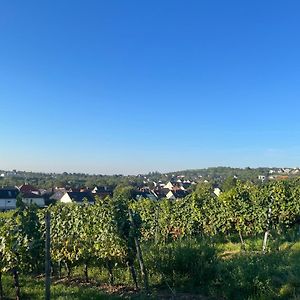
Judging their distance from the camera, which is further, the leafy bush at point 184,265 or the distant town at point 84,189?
the distant town at point 84,189

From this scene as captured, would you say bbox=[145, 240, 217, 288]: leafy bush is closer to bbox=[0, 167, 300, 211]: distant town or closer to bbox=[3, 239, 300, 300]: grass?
bbox=[3, 239, 300, 300]: grass

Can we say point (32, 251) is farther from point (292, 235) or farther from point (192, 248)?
point (292, 235)

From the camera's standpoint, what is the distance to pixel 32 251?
30.8 feet

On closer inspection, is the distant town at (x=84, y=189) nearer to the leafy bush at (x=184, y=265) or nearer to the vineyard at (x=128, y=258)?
the vineyard at (x=128, y=258)

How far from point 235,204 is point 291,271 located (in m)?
8.25

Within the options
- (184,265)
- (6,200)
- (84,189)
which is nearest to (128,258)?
(184,265)

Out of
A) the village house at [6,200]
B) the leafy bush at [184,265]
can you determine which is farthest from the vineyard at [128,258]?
the village house at [6,200]

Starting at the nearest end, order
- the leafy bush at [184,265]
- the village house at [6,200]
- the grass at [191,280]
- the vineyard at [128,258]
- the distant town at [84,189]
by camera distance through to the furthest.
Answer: the grass at [191,280]
the vineyard at [128,258]
the leafy bush at [184,265]
the distant town at [84,189]
the village house at [6,200]

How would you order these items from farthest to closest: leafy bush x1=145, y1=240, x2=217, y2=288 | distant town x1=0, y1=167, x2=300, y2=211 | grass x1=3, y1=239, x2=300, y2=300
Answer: distant town x1=0, y1=167, x2=300, y2=211
leafy bush x1=145, y1=240, x2=217, y2=288
grass x1=3, y1=239, x2=300, y2=300

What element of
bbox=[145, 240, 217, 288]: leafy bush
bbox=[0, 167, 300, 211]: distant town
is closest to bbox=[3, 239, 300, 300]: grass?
bbox=[145, 240, 217, 288]: leafy bush

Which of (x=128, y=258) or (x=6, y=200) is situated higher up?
(x=128, y=258)

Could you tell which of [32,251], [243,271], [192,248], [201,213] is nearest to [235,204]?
[201,213]

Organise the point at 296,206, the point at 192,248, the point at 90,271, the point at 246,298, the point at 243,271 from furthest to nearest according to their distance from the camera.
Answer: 1. the point at 296,206
2. the point at 90,271
3. the point at 192,248
4. the point at 243,271
5. the point at 246,298

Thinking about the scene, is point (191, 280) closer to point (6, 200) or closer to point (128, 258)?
point (128, 258)
